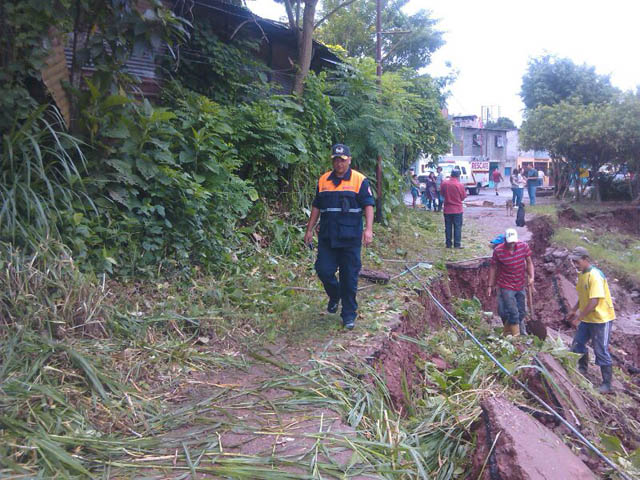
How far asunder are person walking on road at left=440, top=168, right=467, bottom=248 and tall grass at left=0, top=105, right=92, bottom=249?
310 inches

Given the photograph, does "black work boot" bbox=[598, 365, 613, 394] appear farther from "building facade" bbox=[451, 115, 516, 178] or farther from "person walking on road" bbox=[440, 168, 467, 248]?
"building facade" bbox=[451, 115, 516, 178]

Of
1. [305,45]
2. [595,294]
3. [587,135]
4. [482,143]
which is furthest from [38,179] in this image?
[482,143]

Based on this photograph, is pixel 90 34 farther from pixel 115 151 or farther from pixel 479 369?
pixel 479 369

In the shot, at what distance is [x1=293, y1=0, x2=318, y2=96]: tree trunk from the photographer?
1010cm

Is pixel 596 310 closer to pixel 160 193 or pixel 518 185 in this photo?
pixel 160 193

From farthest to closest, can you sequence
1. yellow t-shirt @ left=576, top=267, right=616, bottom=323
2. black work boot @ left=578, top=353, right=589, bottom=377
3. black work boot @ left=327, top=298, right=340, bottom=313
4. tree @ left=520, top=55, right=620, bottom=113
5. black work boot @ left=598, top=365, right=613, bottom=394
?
tree @ left=520, top=55, right=620, bottom=113, black work boot @ left=578, top=353, right=589, bottom=377, black work boot @ left=598, top=365, right=613, bottom=394, yellow t-shirt @ left=576, top=267, right=616, bottom=323, black work boot @ left=327, top=298, right=340, bottom=313

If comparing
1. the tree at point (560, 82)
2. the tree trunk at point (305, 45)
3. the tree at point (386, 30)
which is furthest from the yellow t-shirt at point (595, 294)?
the tree at point (560, 82)

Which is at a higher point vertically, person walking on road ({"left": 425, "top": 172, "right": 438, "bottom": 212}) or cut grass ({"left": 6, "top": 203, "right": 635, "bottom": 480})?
person walking on road ({"left": 425, "top": 172, "right": 438, "bottom": 212})

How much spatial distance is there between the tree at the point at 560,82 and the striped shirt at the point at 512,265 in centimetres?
2846

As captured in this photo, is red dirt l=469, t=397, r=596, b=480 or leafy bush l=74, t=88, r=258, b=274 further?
leafy bush l=74, t=88, r=258, b=274

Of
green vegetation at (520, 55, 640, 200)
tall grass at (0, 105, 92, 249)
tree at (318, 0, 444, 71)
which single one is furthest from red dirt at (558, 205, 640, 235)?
tall grass at (0, 105, 92, 249)

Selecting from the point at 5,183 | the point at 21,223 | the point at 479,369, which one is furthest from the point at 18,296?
the point at 479,369

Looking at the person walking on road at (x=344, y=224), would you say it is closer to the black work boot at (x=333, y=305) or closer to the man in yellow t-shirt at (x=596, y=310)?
the black work boot at (x=333, y=305)

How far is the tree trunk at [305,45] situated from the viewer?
10102 mm
